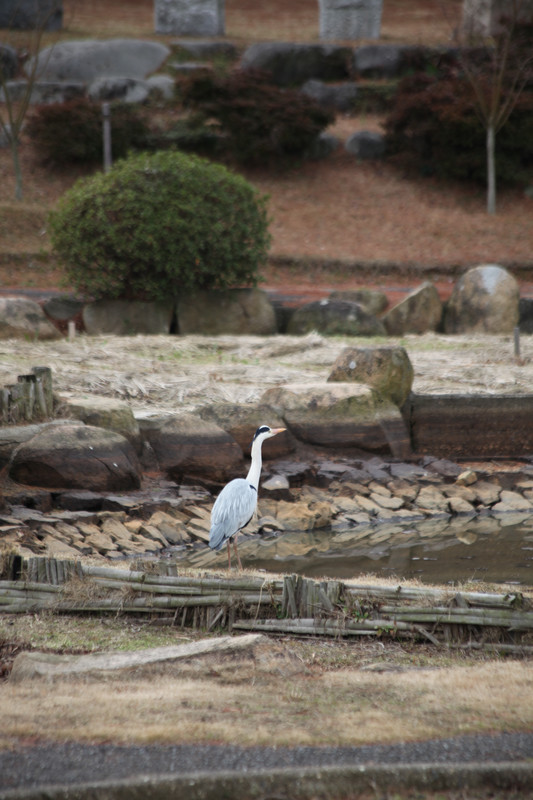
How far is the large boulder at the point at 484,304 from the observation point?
1552cm

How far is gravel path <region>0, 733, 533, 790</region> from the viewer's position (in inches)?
131

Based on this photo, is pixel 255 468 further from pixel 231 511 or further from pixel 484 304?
pixel 484 304

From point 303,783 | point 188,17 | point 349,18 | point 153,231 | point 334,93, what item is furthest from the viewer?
point 188,17

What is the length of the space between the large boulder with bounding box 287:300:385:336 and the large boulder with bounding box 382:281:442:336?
298 millimetres

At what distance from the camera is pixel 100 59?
29453 mm

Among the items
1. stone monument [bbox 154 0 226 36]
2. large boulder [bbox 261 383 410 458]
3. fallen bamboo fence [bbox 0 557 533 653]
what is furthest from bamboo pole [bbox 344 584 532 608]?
stone monument [bbox 154 0 226 36]

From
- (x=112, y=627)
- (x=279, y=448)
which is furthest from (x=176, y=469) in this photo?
(x=112, y=627)

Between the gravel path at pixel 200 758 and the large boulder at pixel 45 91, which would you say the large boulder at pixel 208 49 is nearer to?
the large boulder at pixel 45 91

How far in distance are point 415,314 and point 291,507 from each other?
6.82 m

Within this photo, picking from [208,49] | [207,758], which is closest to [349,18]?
[208,49]

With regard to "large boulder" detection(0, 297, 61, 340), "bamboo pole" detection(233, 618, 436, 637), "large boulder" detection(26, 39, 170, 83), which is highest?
"large boulder" detection(26, 39, 170, 83)

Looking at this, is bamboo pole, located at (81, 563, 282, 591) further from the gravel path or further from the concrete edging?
the concrete edging

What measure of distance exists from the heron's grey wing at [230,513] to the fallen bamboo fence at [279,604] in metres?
1.14

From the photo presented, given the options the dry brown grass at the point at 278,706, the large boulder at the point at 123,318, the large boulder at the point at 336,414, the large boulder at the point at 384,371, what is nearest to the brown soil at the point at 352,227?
the large boulder at the point at 123,318
